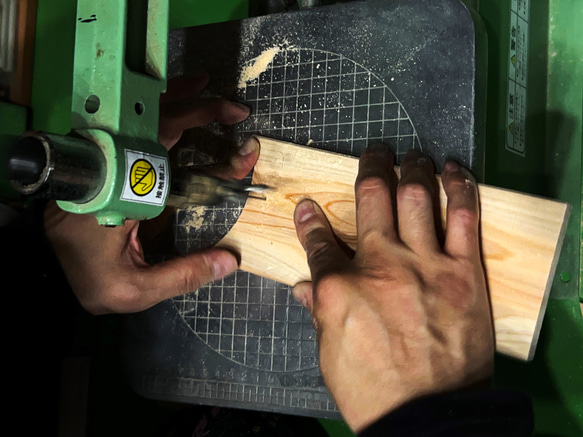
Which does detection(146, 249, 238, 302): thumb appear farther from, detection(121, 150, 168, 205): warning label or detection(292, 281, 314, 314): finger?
detection(121, 150, 168, 205): warning label

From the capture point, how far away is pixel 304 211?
911mm

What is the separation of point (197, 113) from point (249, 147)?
0.13 meters

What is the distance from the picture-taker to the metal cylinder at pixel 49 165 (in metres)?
0.62

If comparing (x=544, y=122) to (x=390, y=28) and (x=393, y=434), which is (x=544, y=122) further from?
(x=393, y=434)

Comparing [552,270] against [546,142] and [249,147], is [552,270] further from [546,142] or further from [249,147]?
[249,147]

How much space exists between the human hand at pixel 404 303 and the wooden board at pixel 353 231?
0.12 feet

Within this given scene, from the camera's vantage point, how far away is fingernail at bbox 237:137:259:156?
982 millimetres

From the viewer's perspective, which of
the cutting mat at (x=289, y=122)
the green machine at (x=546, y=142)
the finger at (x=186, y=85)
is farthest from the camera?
the finger at (x=186, y=85)

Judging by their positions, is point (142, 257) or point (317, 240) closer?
point (317, 240)

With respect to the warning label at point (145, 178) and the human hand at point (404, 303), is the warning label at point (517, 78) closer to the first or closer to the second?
the human hand at point (404, 303)

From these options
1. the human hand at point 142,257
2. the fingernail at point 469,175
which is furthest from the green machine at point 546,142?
the human hand at point 142,257

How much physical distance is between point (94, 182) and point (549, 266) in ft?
2.19

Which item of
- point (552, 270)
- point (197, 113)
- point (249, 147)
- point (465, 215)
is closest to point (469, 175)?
point (465, 215)

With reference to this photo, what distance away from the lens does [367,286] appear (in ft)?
2.38
